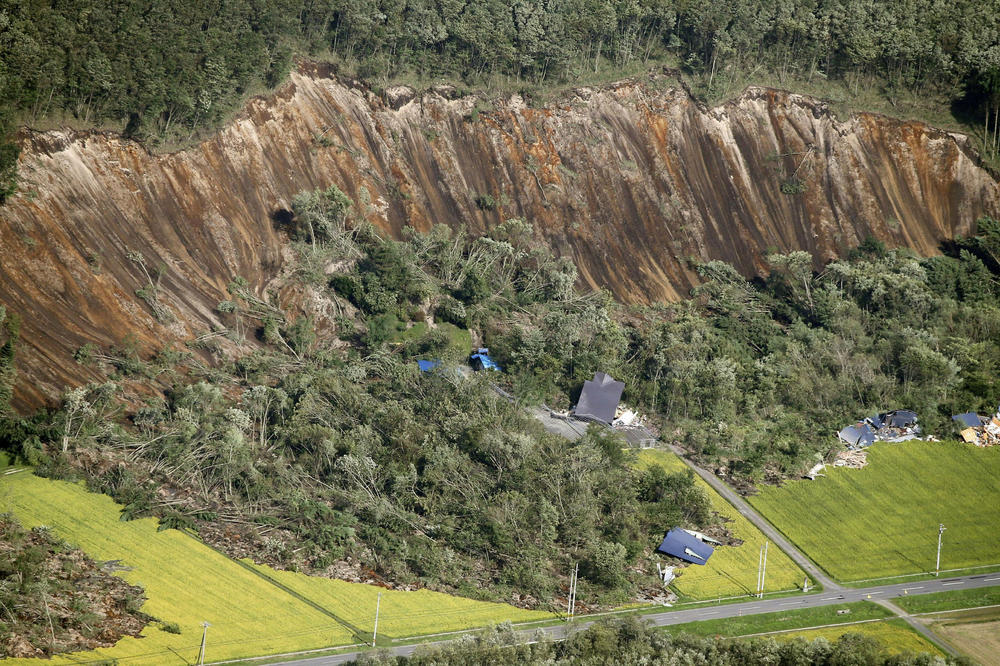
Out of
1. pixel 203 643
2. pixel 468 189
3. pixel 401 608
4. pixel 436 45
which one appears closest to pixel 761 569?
pixel 401 608

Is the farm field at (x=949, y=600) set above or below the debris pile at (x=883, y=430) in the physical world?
below

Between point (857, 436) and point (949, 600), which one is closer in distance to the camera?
point (949, 600)

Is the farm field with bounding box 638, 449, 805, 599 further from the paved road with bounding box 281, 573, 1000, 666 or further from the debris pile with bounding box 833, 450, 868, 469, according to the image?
the debris pile with bounding box 833, 450, 868, 469

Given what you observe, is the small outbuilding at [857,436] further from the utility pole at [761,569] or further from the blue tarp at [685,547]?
the blue tarp at [685,547]

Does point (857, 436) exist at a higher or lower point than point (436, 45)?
lower

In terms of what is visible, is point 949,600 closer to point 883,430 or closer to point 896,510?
point 896,510

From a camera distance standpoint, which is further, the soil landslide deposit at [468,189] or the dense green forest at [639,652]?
the soil landslide deposit at [468,189]

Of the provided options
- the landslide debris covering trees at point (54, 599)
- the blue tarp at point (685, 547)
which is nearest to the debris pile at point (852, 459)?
the blue tarp at point (685, 547)

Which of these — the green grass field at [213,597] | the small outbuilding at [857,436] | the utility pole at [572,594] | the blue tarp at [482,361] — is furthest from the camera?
the blue tarp at [482,361]
